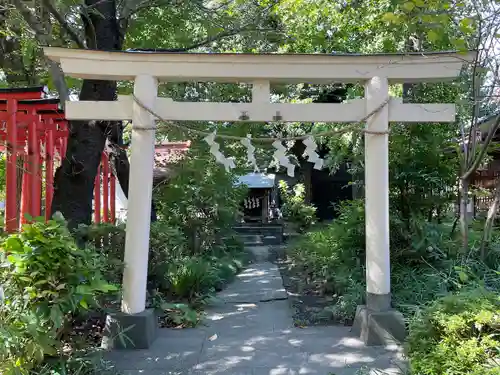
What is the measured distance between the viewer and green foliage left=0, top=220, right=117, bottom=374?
293 centimetres

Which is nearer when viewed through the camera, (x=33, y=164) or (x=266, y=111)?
(x=266, y=111)

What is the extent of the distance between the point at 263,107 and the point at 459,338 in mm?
2809

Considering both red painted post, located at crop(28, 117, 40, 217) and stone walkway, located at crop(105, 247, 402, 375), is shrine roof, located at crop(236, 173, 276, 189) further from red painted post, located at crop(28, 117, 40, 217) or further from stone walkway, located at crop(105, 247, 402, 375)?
stone walkway, located at crop(105, 247, 402, 375)

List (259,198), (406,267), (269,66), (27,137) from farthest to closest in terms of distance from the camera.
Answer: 1. (259,198)
2. (27,137)
3. (406,267)
4. (269,66)

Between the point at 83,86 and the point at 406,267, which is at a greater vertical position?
the point at 83,86

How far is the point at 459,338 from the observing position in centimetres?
315

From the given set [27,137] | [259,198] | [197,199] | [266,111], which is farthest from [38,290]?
[259,198]

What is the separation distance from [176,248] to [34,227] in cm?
455

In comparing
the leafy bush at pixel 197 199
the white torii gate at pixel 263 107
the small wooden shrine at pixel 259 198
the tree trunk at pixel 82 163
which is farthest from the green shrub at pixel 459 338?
the small wooden shrine at pixel 259 198

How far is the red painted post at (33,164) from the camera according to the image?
6.24m

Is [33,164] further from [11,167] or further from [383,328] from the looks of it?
[383,328]

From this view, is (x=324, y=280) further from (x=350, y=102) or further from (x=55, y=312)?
(x=55, y=312)

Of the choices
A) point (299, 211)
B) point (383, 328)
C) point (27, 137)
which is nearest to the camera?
point (383, 328)

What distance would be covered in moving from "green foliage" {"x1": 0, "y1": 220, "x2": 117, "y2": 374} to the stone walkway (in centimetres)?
99
